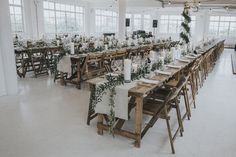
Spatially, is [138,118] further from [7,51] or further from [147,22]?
[147,22]

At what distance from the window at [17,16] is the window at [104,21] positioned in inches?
275

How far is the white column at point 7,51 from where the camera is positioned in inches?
165

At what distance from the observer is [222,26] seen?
2044cm

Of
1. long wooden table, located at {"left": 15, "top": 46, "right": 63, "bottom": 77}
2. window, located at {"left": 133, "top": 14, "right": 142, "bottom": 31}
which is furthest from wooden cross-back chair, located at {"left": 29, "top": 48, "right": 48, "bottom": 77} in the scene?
window, located at {"left": 133, "top": 14, "right": 142, "bottom": 31}

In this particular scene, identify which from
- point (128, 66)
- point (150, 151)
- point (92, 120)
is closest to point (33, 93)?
point (92, 120)

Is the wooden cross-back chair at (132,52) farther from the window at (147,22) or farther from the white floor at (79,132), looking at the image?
the window at (147,22)

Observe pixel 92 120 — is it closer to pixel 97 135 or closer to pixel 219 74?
pixel 97 135

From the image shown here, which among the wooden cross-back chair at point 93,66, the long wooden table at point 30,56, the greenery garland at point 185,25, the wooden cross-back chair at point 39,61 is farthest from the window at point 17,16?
the greenery garland at point 185,25

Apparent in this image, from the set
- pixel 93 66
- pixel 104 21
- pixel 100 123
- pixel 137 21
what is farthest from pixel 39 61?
pixel 137 21

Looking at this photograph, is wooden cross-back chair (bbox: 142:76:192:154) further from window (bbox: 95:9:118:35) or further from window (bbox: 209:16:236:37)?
window (bbox: 209:16:236:37)

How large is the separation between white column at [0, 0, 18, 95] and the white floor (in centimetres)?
31

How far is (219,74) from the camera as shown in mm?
7195

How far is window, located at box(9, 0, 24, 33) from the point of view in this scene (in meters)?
10.7

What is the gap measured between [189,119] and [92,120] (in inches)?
61.8
